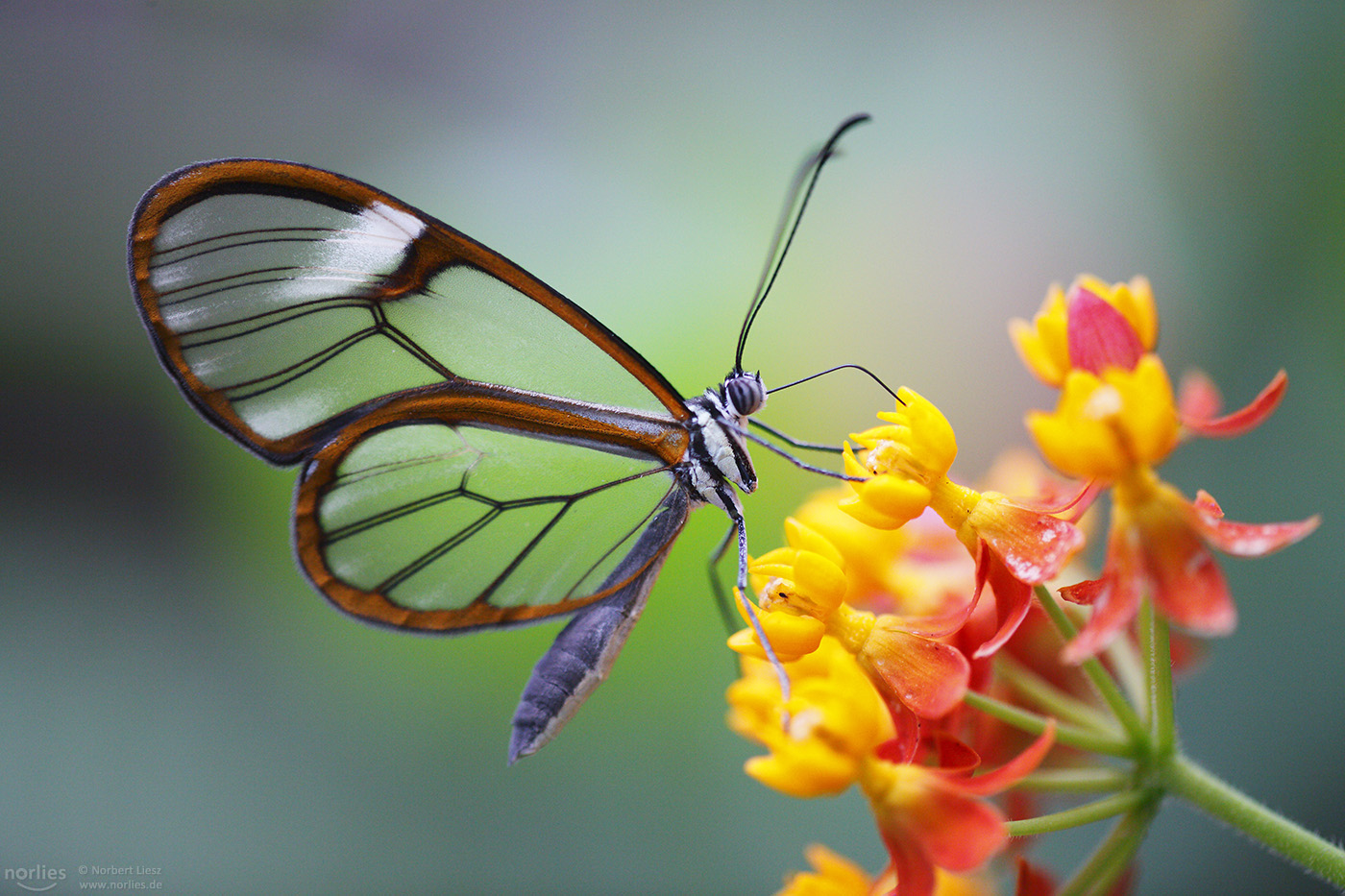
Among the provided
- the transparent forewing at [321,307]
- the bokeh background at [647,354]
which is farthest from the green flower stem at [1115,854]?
the bokeh background at [647,354]

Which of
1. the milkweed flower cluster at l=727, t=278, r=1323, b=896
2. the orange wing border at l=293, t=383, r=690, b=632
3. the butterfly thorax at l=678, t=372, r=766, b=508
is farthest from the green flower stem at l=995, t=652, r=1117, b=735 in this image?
the orange wing border at l=293, t=383, r=690, b=632

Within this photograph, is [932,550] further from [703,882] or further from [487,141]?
[487,141]

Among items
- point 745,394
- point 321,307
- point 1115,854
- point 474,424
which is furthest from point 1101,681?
point 321,307

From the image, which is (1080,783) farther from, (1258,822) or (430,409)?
(430,409)

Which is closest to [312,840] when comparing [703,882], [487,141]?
[703,882]

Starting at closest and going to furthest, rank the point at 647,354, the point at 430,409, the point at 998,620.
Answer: the point at 998,620, the point at 430,409, the point at 647,354
